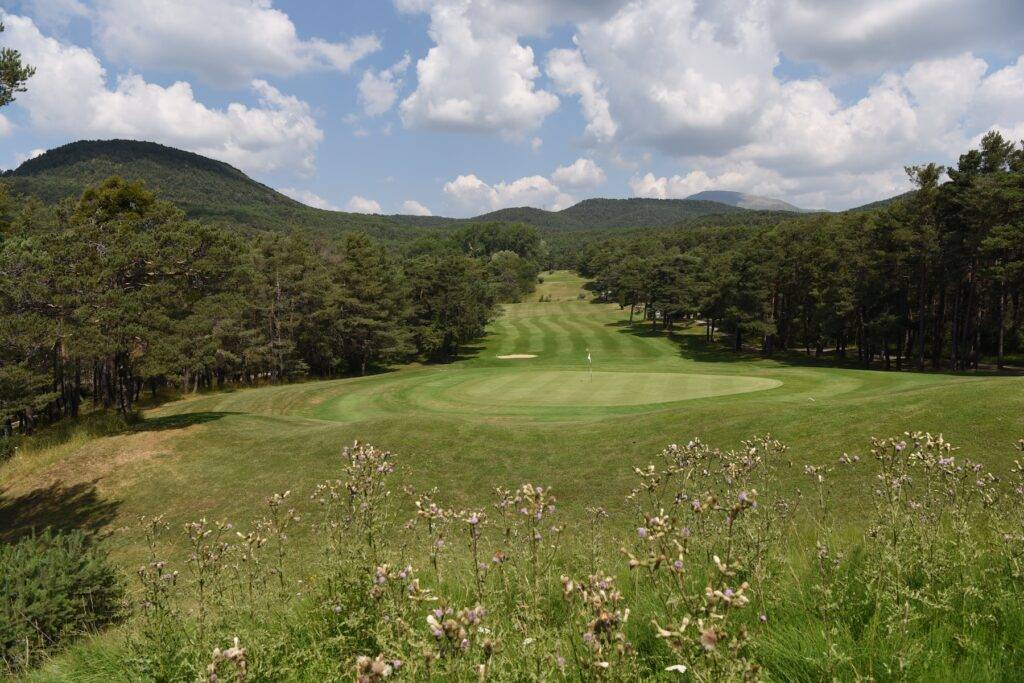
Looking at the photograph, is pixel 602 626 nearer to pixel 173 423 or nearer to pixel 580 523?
pixel 580 523

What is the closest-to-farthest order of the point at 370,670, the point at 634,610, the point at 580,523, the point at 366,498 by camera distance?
the point at 370,670
the point at 634,610
the point at 366,498
the point at 580,523

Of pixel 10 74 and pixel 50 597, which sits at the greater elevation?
pixel 10 74

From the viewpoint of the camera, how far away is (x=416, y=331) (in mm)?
61062

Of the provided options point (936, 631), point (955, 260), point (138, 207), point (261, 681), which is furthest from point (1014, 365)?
point (138, 207)

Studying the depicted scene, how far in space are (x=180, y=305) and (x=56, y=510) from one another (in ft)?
62.3

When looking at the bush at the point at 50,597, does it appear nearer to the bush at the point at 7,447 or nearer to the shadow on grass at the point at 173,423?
the bush at the point at 7,447

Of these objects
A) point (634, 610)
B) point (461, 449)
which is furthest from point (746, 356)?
point (634, 610)

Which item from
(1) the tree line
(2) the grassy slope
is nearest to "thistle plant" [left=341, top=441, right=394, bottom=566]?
(2) the grassy slope

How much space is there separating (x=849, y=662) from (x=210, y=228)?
4557 cm

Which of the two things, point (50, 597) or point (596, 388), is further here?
point (596, 388)

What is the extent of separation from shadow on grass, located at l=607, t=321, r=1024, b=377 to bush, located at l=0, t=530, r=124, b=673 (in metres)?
45.5

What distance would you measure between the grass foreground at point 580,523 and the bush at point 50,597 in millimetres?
1164

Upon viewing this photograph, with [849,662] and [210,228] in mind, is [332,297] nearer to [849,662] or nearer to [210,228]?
[210,228]

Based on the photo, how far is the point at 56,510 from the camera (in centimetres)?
1495
